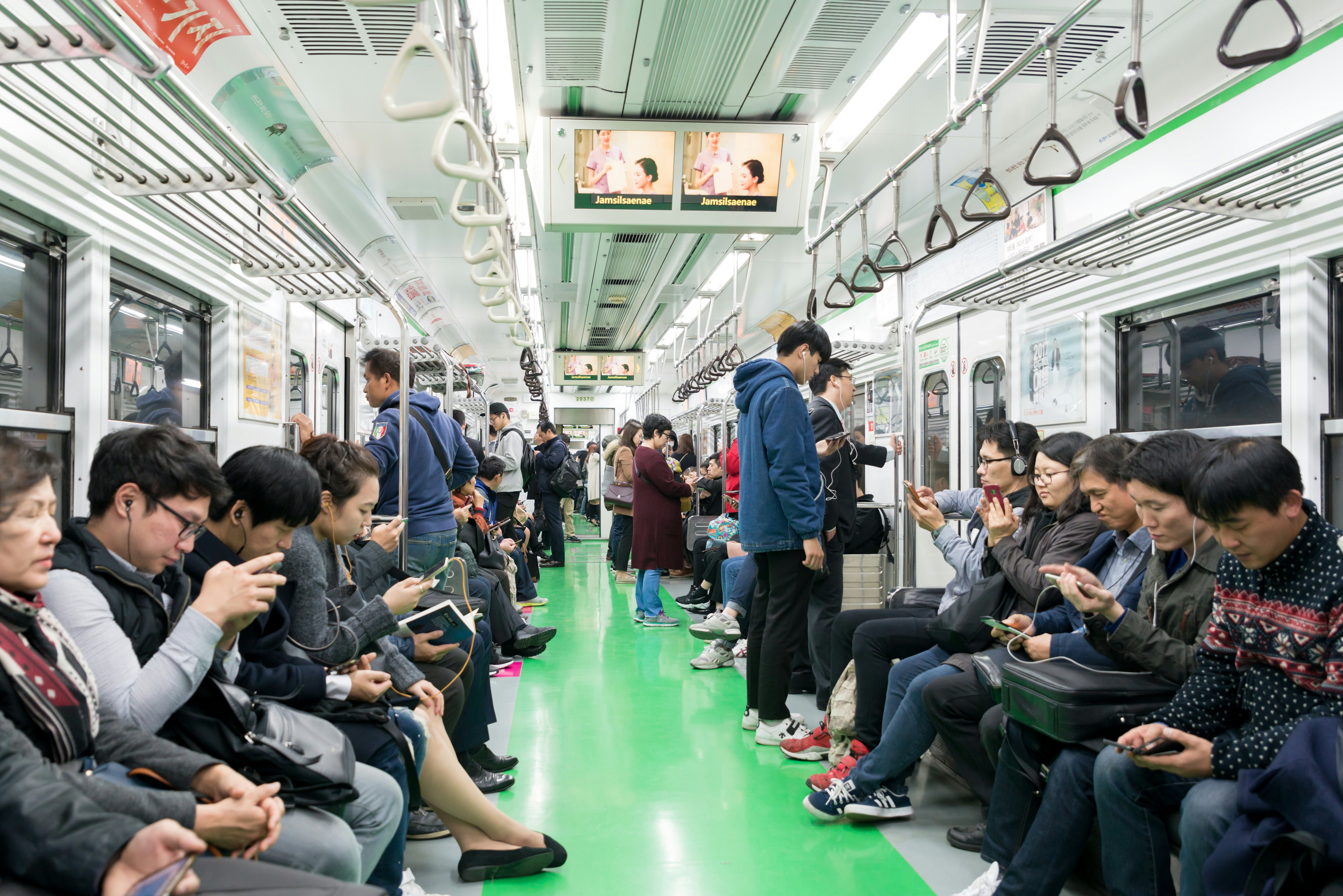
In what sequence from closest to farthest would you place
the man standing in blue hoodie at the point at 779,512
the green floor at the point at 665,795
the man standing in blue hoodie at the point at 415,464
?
the green floor at the point at 665,795, the man standing in blue hoodie at the point at 779,512, the man standing in blue hoodie at the point at 415,464

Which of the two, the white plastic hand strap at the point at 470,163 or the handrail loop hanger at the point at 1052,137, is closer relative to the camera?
the white plastic hand strap at the point at 470,163

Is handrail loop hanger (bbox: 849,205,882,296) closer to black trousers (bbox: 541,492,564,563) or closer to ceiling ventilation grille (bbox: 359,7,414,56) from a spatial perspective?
ceiling ventilation grille (bbox: 359,7,414,56)

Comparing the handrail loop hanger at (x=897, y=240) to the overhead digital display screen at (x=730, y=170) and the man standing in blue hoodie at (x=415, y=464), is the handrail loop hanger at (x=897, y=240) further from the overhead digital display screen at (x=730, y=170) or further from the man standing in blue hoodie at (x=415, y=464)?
the man standing in blue hoodie at (x=415, y=464)

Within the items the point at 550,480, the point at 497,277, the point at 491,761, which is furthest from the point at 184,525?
the point at 550,480

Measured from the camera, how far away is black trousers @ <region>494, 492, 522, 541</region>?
834 centimetres

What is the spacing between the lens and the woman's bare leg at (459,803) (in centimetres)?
266

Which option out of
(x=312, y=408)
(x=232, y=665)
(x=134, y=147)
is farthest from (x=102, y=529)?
(x=312, y=408)

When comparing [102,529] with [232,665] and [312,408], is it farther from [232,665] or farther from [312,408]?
[312,408]

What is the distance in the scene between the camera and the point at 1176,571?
8.32 ft

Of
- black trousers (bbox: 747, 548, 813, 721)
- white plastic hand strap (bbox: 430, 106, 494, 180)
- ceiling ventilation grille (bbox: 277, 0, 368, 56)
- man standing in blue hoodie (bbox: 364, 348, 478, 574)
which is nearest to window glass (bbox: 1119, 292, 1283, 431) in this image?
black trousers (bbox: 747, 548, 813, 721)

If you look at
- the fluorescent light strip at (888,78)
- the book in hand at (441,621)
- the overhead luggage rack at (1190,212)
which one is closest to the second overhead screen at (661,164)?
the fluorescent light strip at (888,78)

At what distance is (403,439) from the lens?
13.0 feet

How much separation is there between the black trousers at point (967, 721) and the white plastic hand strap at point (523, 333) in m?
2.81

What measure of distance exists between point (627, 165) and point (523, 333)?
5.75m
